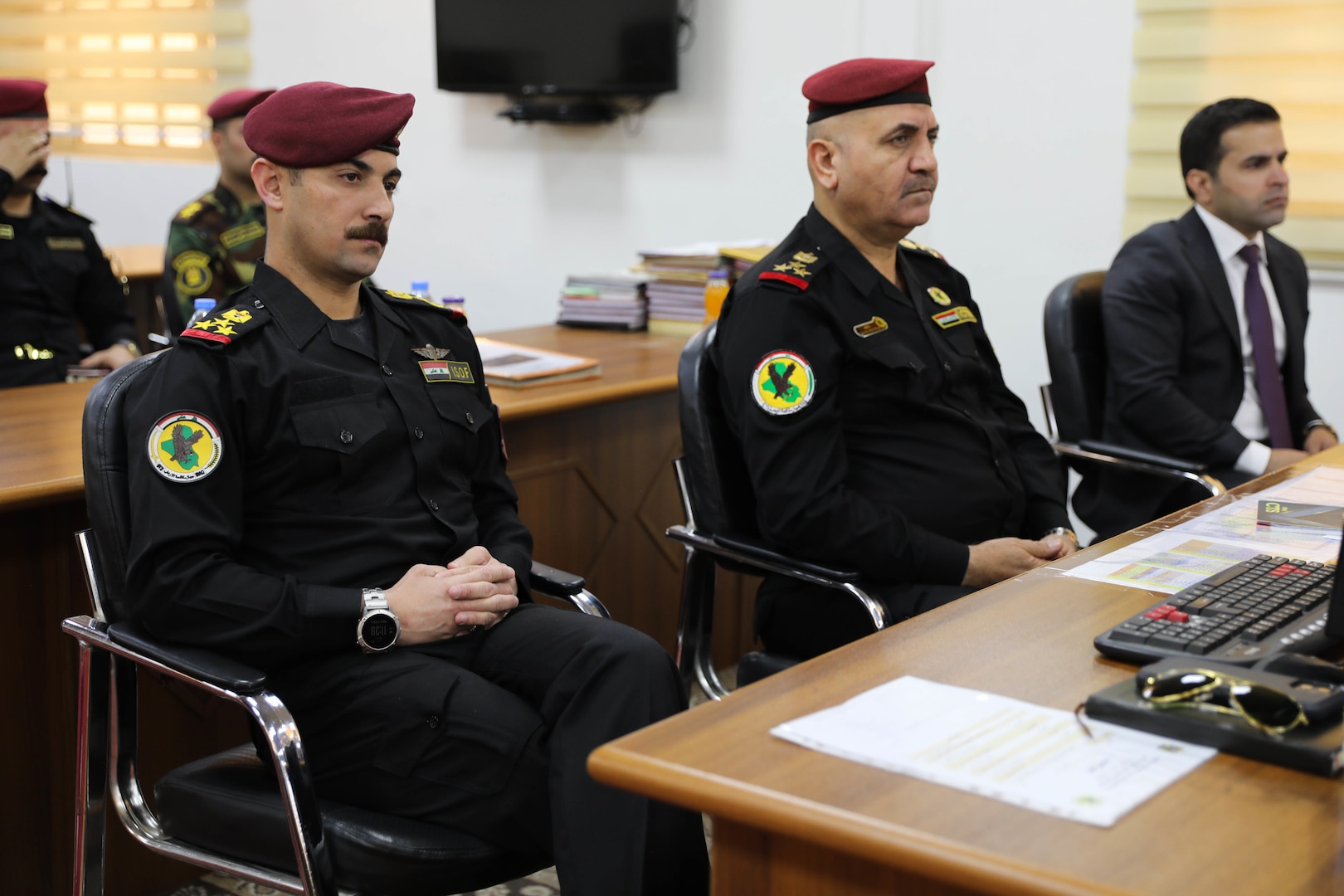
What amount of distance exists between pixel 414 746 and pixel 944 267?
4.45 ft

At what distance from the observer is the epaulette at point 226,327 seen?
174 centimetres

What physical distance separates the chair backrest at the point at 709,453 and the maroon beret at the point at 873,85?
457mm

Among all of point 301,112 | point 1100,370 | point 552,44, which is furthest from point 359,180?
point 552,44

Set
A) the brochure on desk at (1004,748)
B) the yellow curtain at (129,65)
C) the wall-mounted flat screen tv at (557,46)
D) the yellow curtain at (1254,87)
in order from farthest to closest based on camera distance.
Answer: the yellow curtain at (129,65) → the wall-mounted flat screen tv at (557,46) → the yellow curtain at (1254,87) → the brochure on desk at (1004,748)

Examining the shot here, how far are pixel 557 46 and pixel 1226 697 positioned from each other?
4004 mm

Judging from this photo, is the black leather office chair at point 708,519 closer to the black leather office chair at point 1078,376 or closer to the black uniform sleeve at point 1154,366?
the black leather office chair at point 1078,376

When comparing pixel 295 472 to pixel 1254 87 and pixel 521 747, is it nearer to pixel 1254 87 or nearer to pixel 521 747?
pixel 521 747

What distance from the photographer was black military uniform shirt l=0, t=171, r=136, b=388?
365 centimetres

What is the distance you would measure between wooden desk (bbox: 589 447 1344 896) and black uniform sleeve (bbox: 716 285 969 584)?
743mm

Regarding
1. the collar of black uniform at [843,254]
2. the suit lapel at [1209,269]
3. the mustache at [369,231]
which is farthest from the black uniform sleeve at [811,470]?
the suit lapel at [1209,269]

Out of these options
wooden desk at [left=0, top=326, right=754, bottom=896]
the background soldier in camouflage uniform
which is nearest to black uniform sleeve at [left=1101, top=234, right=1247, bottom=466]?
wooden desk at [left=0, top=326, right=754, bottom=896]

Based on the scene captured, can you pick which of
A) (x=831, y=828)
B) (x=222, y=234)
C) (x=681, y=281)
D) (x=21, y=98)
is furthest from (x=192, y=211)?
(x=831, y=828)

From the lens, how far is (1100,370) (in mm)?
2848

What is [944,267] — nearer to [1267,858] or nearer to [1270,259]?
[1270,259]
